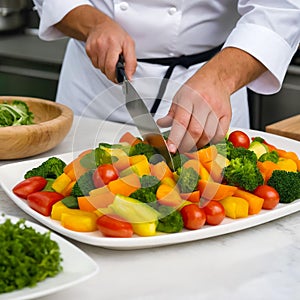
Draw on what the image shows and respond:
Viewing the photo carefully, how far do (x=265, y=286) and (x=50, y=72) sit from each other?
83.9 inches

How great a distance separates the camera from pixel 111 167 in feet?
3.89

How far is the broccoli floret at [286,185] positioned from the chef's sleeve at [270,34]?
14.2 inches

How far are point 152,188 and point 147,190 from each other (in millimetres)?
15

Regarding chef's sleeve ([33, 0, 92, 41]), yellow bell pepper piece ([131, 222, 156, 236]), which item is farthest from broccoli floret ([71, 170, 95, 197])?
chef's sleeve ([33, 0, 92, 41])

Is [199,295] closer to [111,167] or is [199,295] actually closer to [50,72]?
[111,167]

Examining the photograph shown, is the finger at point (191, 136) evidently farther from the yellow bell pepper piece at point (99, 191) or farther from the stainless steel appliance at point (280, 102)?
the stainless steel appliance at point (280, 102)

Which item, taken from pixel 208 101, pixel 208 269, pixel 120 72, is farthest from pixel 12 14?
pixel 208 269

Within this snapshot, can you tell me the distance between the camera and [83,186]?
1164 mm

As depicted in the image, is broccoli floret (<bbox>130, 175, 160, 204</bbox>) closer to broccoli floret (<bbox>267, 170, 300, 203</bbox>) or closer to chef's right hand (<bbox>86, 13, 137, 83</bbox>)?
broccoli floret (<bbox>267, 170, 300, 203</bbox>)

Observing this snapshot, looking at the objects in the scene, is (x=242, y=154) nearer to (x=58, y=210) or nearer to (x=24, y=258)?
(x=58, y=210)

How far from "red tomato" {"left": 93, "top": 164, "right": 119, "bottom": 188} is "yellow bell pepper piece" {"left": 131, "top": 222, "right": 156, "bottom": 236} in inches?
4.2

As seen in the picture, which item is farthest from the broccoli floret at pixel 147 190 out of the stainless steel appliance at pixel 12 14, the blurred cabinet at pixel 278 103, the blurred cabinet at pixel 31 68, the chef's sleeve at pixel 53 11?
the stainless steel appliance at pixel 12 14

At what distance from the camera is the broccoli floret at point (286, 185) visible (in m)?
1.22

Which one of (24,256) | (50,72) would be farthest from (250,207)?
(50,72)
